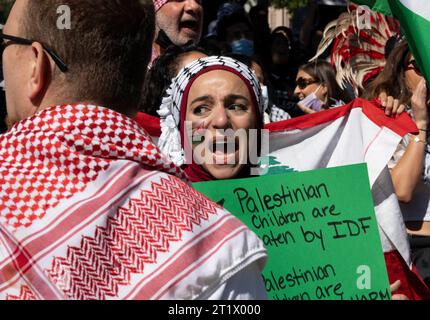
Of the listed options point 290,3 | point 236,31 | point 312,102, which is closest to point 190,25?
point 312,102

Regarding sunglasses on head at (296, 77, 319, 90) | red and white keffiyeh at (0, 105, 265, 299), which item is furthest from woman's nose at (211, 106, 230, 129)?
sunglasses on head at (296, 77, 319, 90)

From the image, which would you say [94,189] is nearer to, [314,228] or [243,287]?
[243,287]

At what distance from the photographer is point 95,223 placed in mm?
1842

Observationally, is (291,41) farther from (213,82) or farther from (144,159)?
(144,159)

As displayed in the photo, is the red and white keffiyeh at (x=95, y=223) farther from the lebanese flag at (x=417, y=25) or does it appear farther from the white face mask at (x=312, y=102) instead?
the white face mask at (x=312, y=102)

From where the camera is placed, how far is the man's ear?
1.93 meters

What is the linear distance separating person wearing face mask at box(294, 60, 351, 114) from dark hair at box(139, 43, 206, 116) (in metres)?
2.21

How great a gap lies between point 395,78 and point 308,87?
6.67 feet

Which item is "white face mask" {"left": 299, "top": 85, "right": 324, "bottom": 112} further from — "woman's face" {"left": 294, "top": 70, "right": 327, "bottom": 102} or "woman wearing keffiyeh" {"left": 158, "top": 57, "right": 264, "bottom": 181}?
"woman wearing keffiyeh" {"left": 158, "top": 57, "right": 264, "bottom": 181}

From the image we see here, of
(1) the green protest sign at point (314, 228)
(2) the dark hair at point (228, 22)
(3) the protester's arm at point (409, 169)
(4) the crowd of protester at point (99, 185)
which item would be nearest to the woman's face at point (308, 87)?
(2) the dark hair at point (228, 22)

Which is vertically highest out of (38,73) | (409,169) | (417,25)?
(38,73)
